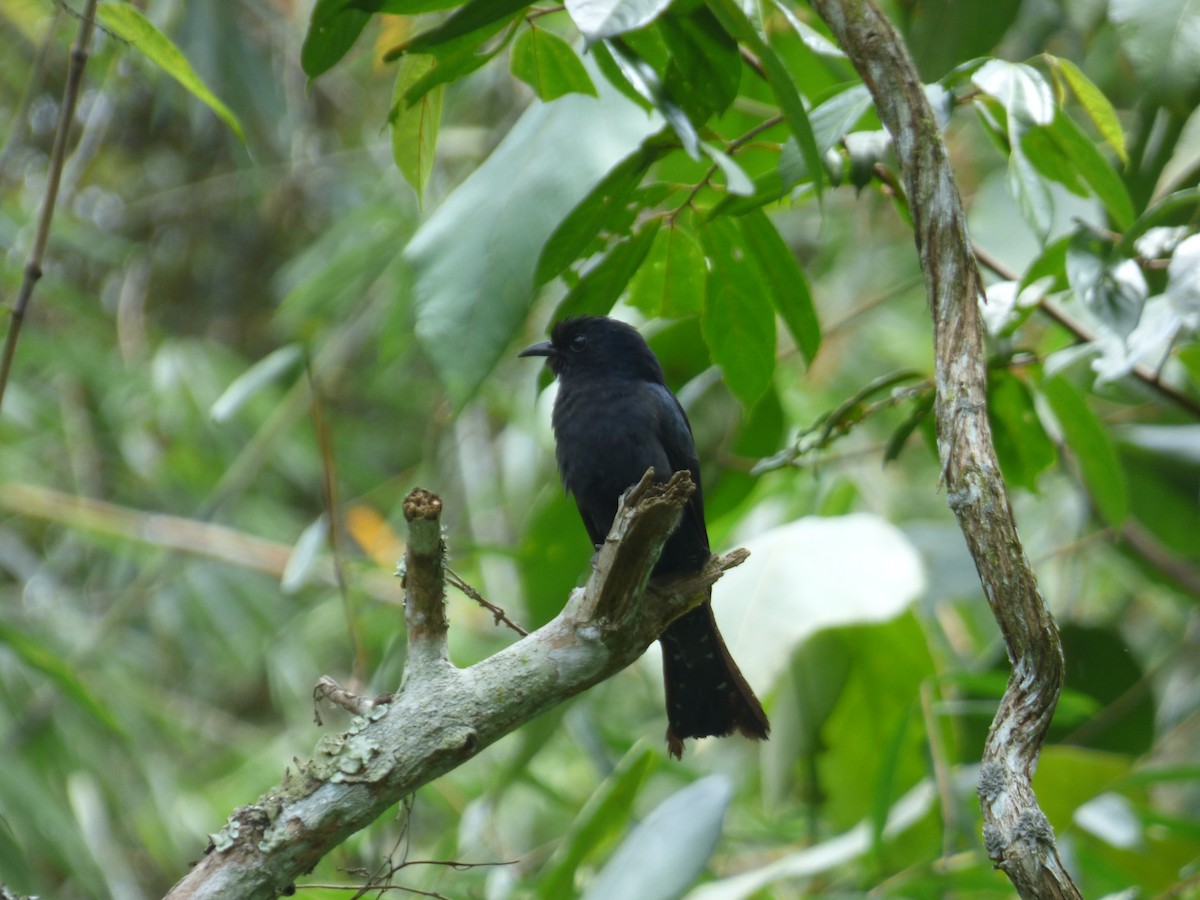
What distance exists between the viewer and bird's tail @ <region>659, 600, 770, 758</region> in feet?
9.87

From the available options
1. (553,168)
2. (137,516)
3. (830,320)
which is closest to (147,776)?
(137,516)

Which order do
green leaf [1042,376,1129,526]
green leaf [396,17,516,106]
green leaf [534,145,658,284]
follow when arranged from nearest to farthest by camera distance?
green leaf [396,17,516,106] < green leaf [534,145,658,284] < green leaf [1042,376,1129,526]

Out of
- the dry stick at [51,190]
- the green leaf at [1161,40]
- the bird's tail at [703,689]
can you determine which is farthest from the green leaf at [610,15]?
the bird's tail at [703,689]

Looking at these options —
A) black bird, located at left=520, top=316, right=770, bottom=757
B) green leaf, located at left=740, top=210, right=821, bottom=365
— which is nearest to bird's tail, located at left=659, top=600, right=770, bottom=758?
black bird, located at left=520, top=316, right=770, bottom=757

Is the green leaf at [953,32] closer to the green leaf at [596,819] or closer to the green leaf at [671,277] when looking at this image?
the green leaf at [671,277]

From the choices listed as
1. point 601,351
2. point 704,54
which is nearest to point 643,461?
point 601,351

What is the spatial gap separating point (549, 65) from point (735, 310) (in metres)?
0.59

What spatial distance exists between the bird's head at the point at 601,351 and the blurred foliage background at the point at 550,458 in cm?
8

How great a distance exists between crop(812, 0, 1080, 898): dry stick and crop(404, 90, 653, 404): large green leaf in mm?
638

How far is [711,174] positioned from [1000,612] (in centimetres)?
96

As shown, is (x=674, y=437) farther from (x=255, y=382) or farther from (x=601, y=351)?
(x=255, y=382)

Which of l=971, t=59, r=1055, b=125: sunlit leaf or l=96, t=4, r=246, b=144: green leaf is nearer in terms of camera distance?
l=971, t=59, r=1055, b=125: sunlit leaf

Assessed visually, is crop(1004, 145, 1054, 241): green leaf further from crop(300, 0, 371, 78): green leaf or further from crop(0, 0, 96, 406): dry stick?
crop(0, 0, 96, 406): dry stick

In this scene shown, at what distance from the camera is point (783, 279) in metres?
2.42
